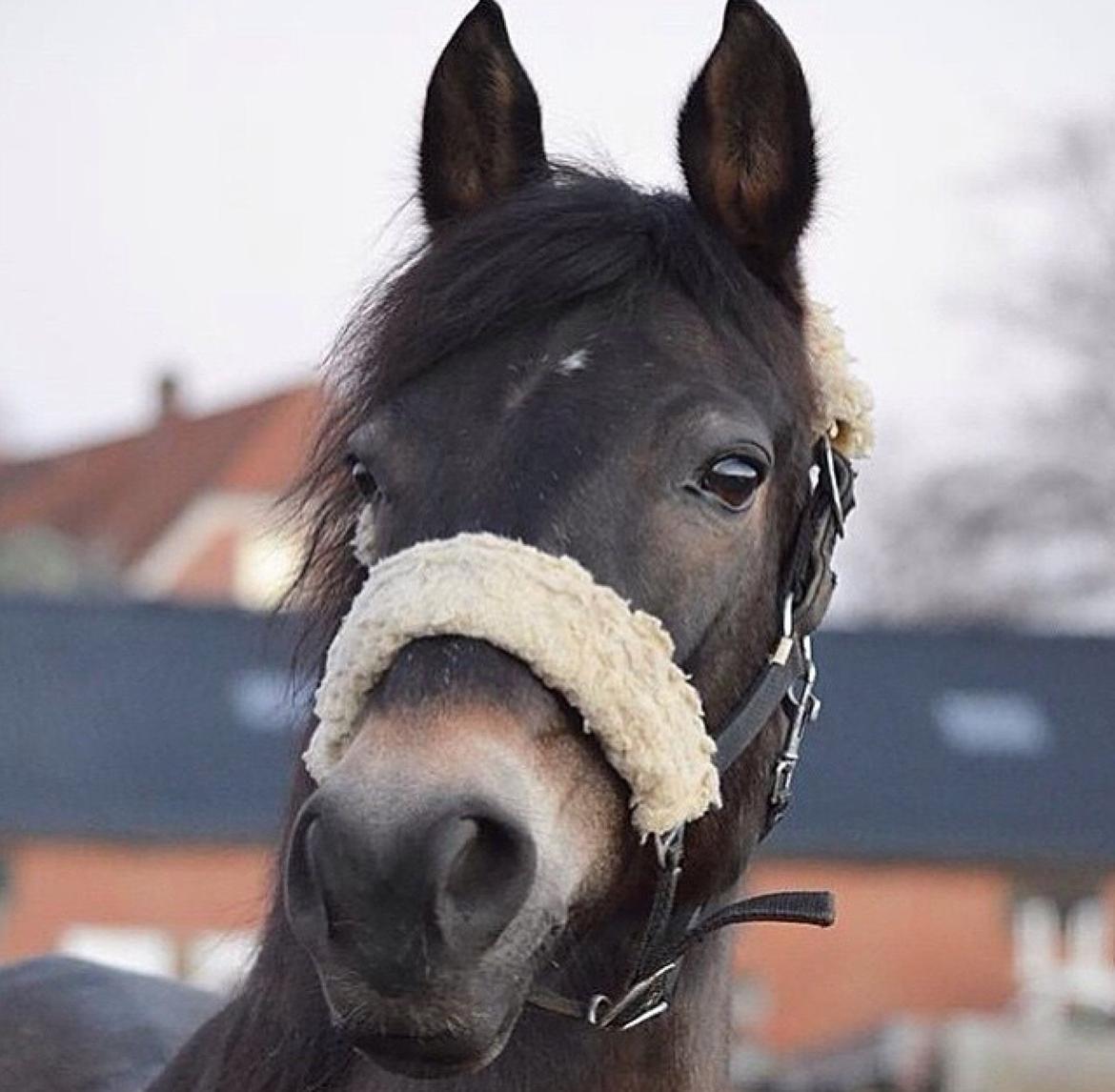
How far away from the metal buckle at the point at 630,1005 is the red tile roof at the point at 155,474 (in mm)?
44662

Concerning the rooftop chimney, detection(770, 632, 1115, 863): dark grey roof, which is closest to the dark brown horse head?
detection(770, 632, 1115, 863): dark grey roof

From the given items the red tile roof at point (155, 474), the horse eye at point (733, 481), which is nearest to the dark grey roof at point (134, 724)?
the red tile roof at point (155, 474)

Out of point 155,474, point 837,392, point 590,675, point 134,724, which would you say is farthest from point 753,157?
point 155,474

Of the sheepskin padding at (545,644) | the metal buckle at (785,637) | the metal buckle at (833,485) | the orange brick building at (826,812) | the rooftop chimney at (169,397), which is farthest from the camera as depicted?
the rooftop chimney at (169,397)

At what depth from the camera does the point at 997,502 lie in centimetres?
4088

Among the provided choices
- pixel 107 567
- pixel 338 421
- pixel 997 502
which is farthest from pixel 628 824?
pixel 107 567

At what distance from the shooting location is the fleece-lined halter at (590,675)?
3.31 metres

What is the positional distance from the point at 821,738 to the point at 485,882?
2778 centimetres

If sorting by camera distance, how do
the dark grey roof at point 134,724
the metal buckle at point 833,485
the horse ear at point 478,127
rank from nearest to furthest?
the metal buckle at point 833,485, the horse ear at point 478,127, the dark grey roof at point 134,724

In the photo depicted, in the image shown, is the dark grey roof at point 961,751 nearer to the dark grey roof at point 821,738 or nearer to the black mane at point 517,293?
the dark grey roof at point 821,738

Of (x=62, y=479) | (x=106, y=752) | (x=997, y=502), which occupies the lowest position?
(x=62, y=479)

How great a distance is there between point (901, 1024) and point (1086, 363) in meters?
17.8

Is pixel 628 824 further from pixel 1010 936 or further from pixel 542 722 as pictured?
pixel 1010 936

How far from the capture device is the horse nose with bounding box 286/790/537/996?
3.07 m
